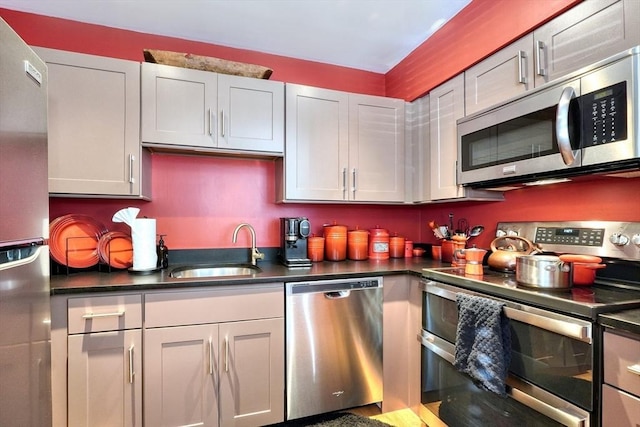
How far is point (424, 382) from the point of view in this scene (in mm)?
1849

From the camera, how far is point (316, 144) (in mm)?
2225

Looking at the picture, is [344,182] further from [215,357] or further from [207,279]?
[215,357]

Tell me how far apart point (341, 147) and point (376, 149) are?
285mm

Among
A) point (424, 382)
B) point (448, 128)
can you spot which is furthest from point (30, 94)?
point (424, 382)

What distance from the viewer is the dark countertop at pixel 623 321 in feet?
3.01

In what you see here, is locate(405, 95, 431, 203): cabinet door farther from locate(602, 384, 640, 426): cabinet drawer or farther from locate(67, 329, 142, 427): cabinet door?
locate(67, 329, 142, 427): cabinet door

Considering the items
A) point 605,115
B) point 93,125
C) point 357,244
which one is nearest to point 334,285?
point 357,244

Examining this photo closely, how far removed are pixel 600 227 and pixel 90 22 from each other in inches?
123

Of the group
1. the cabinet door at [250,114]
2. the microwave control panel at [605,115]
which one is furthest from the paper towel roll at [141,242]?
the microwave control panel at [605,115]

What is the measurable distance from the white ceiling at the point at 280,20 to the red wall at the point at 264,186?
0.25 feet

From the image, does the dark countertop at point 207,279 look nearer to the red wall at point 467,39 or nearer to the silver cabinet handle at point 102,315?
the silver cabinet handle at point 102,315

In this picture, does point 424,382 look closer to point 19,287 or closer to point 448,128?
point 448,128

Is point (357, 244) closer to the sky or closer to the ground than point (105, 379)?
closer to the sky

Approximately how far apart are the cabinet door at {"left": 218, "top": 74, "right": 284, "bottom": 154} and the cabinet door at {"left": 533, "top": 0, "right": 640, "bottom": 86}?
1459mm
